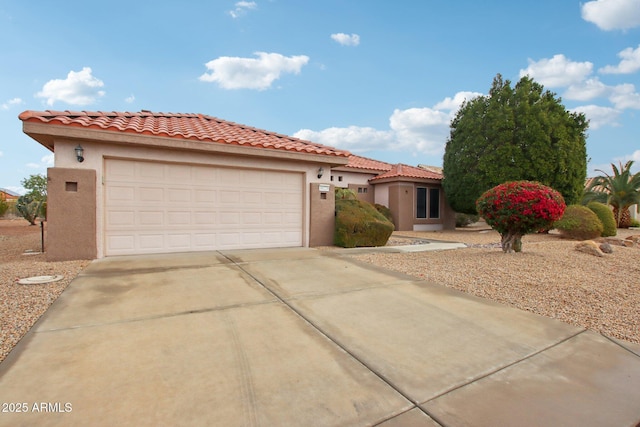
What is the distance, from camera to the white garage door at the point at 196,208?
7.72m

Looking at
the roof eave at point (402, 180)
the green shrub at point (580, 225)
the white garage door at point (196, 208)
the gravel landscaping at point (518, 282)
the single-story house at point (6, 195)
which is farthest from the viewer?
the single-story house at point (6, 195)

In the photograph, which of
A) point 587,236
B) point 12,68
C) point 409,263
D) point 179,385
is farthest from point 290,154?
point 587,236

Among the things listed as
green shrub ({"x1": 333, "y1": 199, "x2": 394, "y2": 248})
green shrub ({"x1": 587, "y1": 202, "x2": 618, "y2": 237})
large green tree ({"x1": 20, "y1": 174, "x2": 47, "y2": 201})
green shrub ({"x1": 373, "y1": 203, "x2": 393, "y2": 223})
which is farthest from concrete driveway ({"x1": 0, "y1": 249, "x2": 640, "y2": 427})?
large green tree ({"x1": 20, "y1": 174, "x2": 47, "y2": 201})

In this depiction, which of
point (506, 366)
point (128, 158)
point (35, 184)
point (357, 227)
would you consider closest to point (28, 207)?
point (35, 184)

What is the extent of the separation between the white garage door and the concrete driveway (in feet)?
10.8

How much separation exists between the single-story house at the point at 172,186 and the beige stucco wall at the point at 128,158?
0.9 inches

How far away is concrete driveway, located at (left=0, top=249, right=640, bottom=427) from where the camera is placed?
207cm

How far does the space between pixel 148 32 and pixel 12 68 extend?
4908 millimetres

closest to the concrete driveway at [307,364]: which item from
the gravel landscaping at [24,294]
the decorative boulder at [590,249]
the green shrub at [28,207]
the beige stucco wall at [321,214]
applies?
the gravel landscaping at [24,294]

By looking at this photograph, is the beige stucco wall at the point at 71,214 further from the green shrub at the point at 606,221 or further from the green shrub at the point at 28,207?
the green shrub at the point at 606,221

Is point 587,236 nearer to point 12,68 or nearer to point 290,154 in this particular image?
point 290,154

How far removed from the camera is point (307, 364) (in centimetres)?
269

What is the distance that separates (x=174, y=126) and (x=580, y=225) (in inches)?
586

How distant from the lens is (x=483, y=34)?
11.7m
